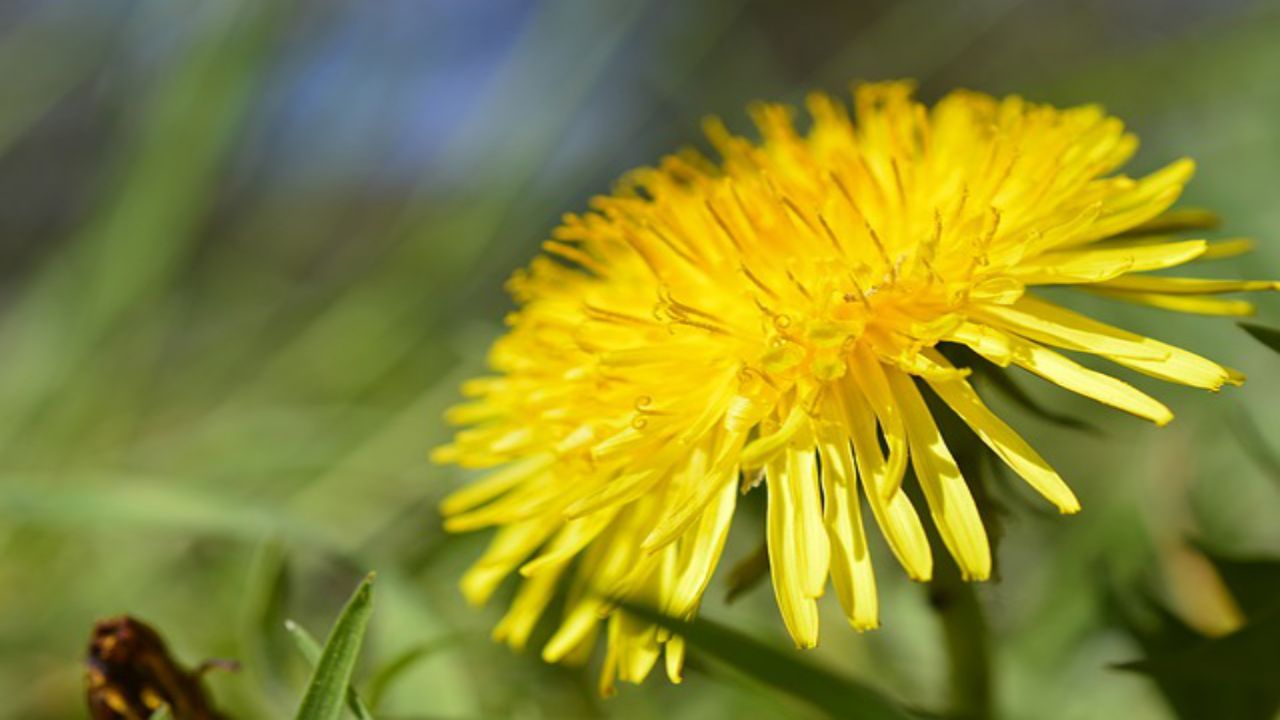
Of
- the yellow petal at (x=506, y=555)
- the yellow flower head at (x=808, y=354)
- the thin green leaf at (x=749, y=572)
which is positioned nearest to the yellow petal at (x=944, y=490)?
the yellow flower head at (x=808, y=354)

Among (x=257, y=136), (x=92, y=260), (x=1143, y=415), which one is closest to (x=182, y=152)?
(x=92, y=260)

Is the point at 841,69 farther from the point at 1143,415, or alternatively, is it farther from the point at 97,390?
the point at 1143,415

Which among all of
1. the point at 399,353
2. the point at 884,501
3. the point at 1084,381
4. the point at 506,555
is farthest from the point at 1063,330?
the point at 399,353

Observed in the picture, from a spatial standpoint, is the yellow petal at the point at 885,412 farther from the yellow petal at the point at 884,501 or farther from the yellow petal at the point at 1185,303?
the yellow petal at the point at 1185,303

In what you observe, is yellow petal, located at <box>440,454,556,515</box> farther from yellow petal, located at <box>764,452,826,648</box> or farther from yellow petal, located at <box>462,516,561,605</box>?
yellow petal, located at <box>764,452,826,648</box>

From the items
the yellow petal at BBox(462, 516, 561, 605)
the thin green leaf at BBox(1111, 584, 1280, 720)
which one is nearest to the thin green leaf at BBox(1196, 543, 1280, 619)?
the thin green leaf at BBox(1111, 584, 1280, 720)

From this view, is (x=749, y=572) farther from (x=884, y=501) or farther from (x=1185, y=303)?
(x=1185, y=303)
